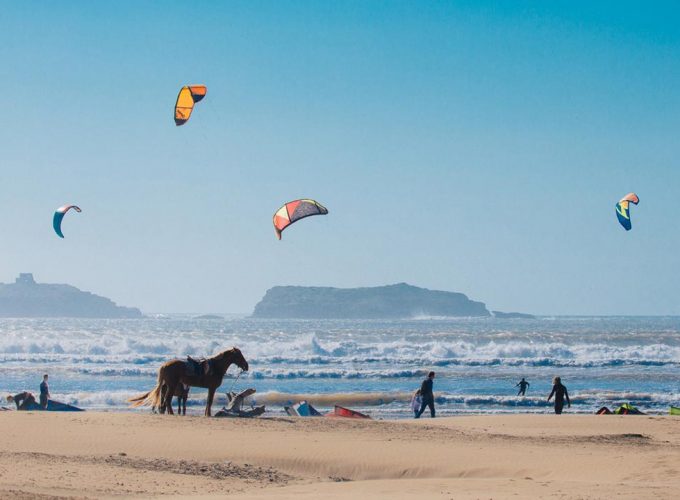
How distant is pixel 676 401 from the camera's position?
23875 mm

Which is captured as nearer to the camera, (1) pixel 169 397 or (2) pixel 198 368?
(2) pixel 198 368

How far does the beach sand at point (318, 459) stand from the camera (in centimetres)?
920

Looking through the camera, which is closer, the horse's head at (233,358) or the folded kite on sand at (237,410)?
the horse's head at (233,358)

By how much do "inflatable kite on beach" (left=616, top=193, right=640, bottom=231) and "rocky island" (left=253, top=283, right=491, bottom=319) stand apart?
390 ft

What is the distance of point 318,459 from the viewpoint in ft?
38.0

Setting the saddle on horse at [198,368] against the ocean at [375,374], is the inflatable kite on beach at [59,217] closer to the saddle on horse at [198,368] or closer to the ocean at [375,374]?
the ocean at [375,374]

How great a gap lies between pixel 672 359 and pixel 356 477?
34366mm

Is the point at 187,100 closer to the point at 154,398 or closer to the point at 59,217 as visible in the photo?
the point at 59,217

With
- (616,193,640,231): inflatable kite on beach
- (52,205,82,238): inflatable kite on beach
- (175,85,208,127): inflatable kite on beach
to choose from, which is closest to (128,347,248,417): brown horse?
(175,85,208,127): inflatable kite on beach

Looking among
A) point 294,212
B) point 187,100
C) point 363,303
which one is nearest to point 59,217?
point 187,100

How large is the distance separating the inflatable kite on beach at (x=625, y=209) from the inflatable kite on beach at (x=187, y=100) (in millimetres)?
10966

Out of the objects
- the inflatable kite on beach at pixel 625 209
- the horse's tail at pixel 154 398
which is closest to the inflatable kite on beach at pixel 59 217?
the horse's tail at pixel 154 398

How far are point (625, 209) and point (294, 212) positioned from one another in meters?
9.82

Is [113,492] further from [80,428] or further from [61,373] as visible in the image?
[61,373]
